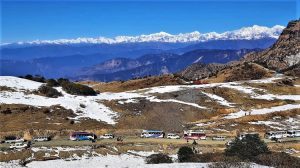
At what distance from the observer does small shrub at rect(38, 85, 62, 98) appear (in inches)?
3599

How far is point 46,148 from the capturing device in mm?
60469

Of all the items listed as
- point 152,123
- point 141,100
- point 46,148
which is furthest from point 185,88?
point 46,148

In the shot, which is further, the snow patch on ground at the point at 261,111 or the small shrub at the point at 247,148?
the snow patch on ground at the point at 261,111

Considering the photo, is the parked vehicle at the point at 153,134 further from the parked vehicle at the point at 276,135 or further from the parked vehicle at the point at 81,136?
the parked vehicle at the point at 276,135

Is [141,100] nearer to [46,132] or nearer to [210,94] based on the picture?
[210,94]

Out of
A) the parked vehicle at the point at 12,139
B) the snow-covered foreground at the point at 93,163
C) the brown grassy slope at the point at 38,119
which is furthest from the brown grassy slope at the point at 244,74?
the snow-covered foreground at the point at 93,163

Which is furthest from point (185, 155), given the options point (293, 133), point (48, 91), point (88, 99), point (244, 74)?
point (244, 74)

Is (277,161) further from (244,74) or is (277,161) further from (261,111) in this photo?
(244,74)

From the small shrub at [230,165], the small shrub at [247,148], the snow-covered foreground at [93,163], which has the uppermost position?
the small shrub at [230,165]

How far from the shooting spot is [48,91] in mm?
92000

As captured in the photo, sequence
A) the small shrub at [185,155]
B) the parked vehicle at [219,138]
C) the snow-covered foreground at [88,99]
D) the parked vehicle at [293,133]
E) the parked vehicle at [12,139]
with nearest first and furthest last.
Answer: the small shrub at [185,155] < the parked vehicle at [12,139] < the parked vehicle at [219,138] < the parked vehicle at [293,133] < the snow-covered foreground at [88,99]

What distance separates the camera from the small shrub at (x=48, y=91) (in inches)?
3599

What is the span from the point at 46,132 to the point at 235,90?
161 feet

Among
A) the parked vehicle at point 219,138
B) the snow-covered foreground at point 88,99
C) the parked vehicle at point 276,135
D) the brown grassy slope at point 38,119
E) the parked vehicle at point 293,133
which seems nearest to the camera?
the parked vehicle at point 219,138
